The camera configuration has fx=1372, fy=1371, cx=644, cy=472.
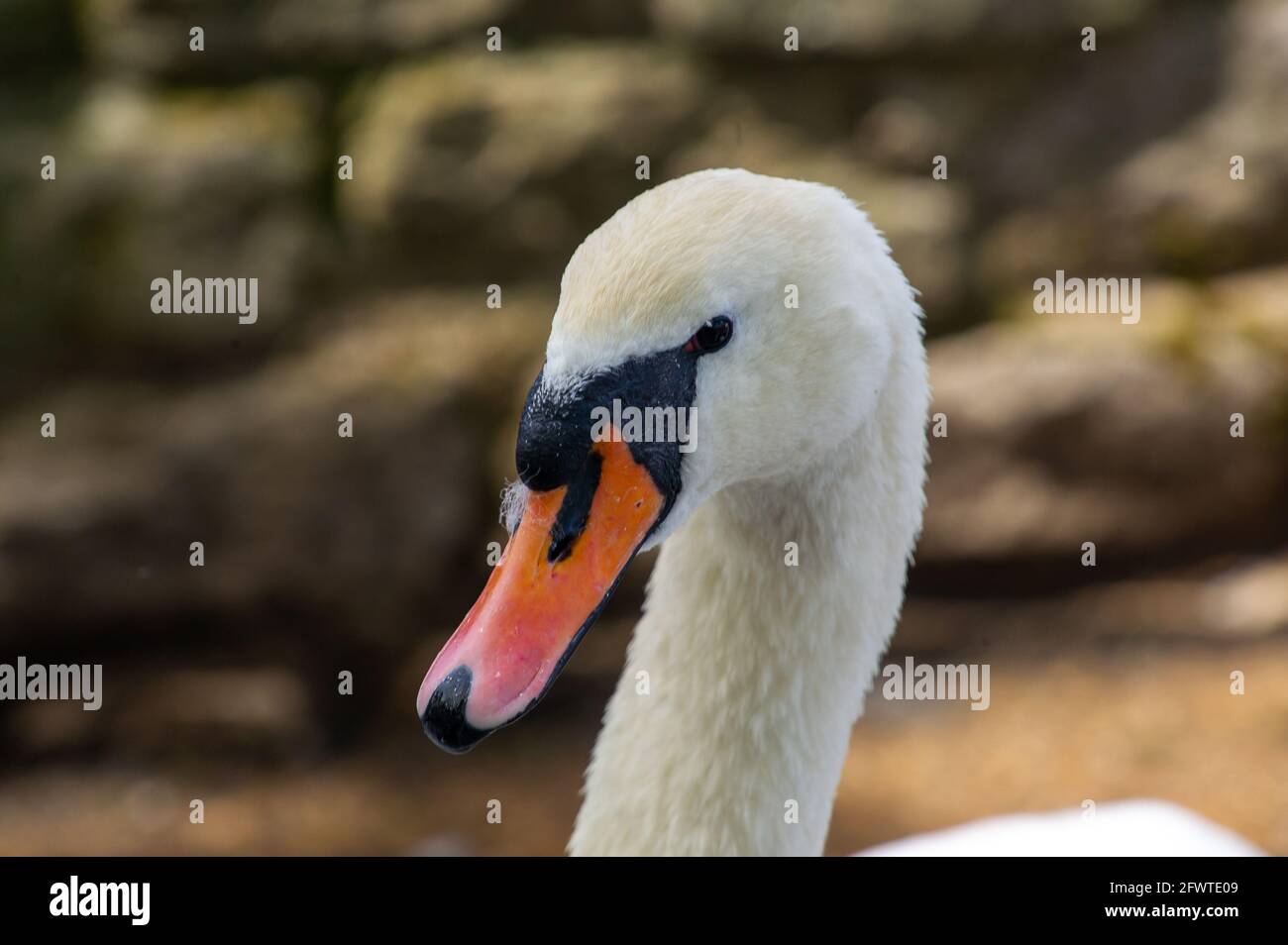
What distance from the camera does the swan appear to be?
1.59 meters

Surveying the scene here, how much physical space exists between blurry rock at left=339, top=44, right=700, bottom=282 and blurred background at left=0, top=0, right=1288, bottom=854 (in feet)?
0.05

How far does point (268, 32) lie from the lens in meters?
4.78

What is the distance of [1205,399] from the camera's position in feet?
16.3

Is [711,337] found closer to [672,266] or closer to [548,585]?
[672,266]

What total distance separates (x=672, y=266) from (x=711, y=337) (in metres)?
0.11

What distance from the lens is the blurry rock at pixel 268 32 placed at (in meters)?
4.73

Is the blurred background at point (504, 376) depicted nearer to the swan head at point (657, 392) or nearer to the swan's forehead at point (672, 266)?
the swan head at point (657, 392)

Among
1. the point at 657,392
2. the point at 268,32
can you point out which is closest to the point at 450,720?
the point at 657,392

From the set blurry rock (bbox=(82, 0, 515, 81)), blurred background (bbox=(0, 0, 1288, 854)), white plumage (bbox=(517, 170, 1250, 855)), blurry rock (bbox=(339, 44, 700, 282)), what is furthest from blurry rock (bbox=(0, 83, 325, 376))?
white plumage (bbox=(517, 170, 1250, 855))

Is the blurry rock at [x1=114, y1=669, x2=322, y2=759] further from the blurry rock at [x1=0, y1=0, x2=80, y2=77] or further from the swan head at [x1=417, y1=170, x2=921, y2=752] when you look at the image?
the swan head at [x1=417, y1=170, x2=921, y2=752]

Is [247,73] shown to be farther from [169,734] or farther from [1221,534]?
[1221,534]
